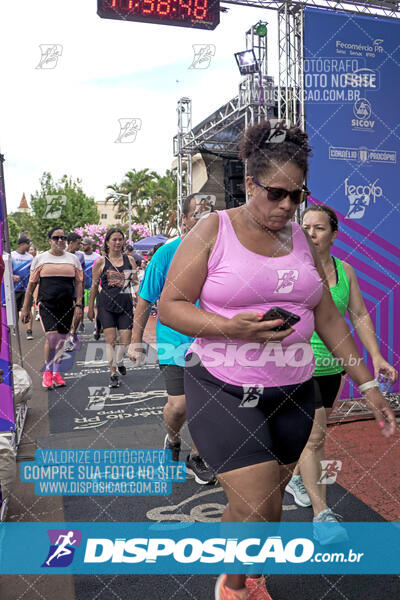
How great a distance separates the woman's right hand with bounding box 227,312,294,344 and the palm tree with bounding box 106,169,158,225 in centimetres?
4879

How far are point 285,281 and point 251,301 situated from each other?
Result: 0.51 ft

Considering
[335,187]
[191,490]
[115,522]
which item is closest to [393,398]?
[335,187]

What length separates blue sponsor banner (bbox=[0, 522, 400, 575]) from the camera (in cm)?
280

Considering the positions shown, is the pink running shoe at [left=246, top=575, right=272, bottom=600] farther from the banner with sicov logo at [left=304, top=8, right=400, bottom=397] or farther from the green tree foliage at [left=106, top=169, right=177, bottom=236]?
the green tree foliage at [left=106, top=169, right=177, bottom=236]

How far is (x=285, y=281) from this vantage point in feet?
6.55

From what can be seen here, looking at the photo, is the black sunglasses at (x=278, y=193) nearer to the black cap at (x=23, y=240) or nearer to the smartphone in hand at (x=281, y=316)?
the smartphone in hand at (x=281, y=316)

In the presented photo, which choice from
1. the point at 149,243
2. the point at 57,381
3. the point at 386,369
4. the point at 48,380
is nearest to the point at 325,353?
the point at 386,369

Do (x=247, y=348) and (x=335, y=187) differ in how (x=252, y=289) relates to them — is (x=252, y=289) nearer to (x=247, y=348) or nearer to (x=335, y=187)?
(x=247, y=348)

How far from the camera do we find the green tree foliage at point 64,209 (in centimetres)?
3834

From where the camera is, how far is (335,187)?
17.2ft

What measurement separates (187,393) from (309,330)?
0.54 metres

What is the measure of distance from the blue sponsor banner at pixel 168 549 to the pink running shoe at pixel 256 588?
0.48m

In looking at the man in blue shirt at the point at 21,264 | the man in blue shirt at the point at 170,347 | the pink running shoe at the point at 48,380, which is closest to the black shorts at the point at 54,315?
the pink running shoe at the point at 48,380
